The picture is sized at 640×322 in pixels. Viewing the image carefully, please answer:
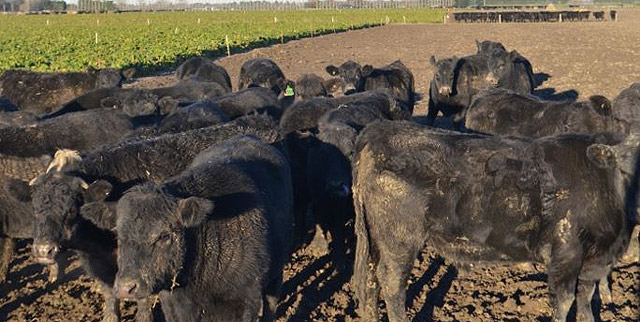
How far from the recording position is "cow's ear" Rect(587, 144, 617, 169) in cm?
548

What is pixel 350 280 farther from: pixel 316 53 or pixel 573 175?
pixel 316 53

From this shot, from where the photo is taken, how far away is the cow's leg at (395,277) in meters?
5.80

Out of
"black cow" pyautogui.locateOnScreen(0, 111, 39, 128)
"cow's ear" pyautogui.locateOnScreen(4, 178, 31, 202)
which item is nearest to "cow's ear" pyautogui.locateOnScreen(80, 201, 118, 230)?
"cow's ear" pyautogui.locateOnScreen(4, 178, 31, 202)

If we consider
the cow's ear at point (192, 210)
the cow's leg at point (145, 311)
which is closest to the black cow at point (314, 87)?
the cow's leg at point (145, 311)

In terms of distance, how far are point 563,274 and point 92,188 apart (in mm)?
4360

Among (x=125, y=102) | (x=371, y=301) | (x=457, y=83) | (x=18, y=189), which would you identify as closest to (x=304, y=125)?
(x=125, y=102)

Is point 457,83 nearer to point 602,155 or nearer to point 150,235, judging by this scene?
point 602,155

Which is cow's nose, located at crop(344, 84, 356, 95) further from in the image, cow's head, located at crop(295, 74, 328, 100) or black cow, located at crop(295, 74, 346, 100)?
cow's head, located at crop(295, 74, 328, 100)

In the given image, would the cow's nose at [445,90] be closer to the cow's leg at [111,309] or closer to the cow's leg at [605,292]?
the cow's leg at [605,292]

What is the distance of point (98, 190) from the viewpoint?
17.5 ft

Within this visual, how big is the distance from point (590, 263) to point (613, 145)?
1.16m

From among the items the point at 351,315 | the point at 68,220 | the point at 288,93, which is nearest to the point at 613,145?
the point at 351,315

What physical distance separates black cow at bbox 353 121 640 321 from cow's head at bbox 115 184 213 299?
7.08ft

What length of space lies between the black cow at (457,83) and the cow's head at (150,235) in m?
10.0
